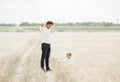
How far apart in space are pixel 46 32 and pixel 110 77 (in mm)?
2716

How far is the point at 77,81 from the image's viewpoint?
28.0ft

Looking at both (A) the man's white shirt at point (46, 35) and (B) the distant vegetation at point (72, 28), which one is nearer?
(A) the man's white shirt at point (46, 35)

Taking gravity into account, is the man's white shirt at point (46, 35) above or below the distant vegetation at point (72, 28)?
above

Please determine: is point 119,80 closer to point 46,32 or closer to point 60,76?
point 60,76

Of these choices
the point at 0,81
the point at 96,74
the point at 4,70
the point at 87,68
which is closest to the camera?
the point at 0,81

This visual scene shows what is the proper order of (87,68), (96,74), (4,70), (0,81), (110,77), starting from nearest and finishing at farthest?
(0,81) < (110,77) < (96,74) < (4,70) < (87,68)

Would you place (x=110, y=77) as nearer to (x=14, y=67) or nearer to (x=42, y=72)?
(x=42, y=72)

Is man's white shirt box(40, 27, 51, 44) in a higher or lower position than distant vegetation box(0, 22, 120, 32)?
higher

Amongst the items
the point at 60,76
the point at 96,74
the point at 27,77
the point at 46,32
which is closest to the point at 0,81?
the point at 27,77

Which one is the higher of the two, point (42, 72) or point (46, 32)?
point (46, 32)

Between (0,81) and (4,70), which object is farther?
(4,70)

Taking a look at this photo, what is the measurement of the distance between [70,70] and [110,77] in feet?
6.66

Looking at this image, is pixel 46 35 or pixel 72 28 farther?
pixel 72 28

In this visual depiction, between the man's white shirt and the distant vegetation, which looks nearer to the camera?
the man's white shirt
